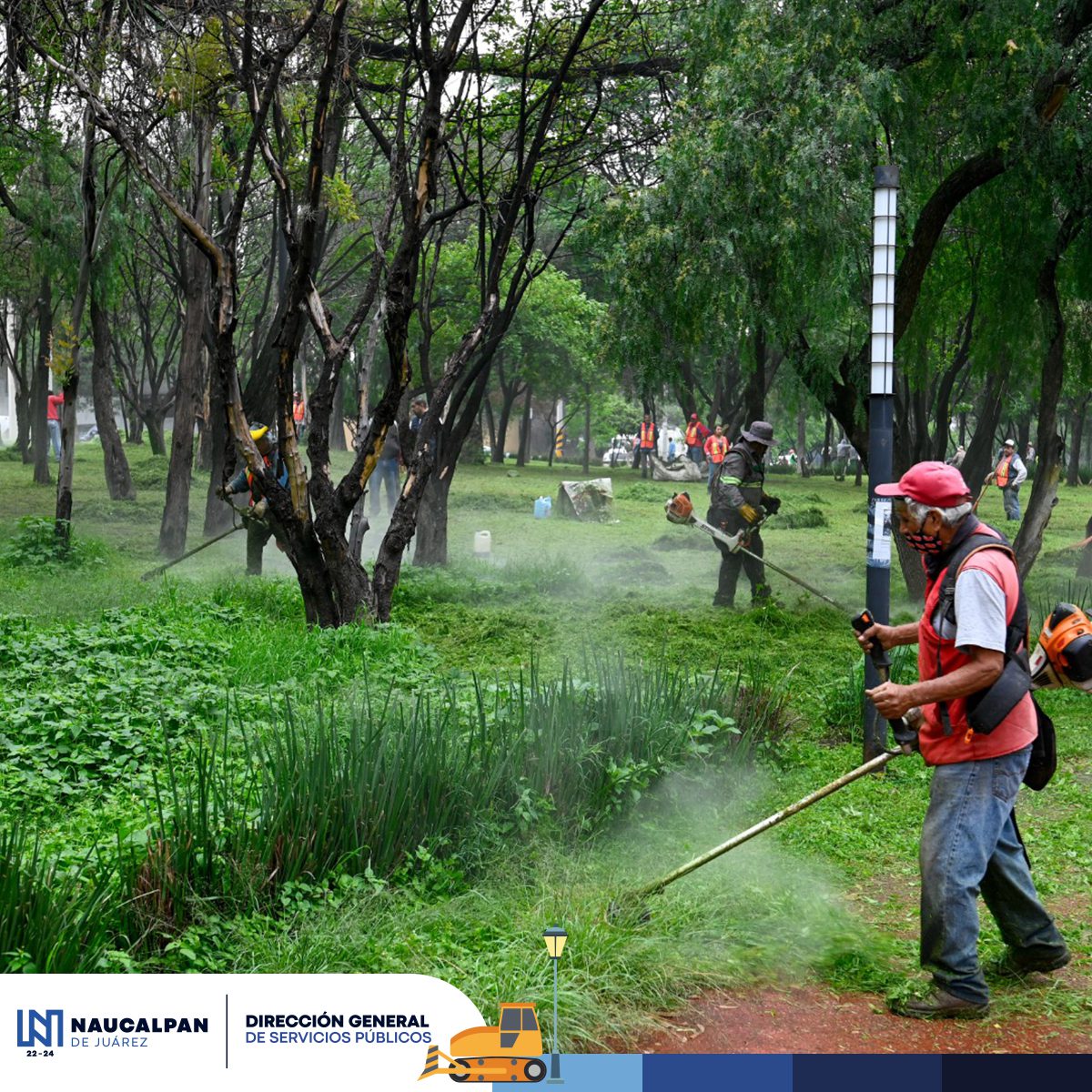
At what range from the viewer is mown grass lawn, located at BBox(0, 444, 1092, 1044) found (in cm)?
436

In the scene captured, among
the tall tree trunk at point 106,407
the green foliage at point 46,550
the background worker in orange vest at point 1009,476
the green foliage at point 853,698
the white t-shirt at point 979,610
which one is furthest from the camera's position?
the background worker in orange vest at point 1009,476

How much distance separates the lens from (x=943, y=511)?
435cm

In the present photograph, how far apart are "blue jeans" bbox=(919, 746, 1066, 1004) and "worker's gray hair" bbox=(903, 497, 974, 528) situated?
2.63 ft

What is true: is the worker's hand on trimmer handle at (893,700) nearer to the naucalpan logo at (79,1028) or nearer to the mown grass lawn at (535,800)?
the mown grass lawn at (535,800)

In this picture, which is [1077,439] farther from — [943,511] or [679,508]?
[943,511]

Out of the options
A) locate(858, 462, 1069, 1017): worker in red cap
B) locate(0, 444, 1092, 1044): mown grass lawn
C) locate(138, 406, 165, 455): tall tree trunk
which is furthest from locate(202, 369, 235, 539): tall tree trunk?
locate(138, 406, 165, 455): tall tree trunk

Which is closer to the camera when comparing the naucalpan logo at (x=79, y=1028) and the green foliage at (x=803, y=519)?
the naucalpan logo at (x=79, y=1028)

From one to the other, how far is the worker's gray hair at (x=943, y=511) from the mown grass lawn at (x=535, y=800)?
1589 millimetres

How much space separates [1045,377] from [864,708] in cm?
662

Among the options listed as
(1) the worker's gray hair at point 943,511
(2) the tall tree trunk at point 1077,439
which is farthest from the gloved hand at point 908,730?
(2) the tall tree trunk at point 1077,439

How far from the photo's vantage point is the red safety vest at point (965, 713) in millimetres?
4227

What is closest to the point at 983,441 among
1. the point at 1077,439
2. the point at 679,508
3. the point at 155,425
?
the point at 679,508

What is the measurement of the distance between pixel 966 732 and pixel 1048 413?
8824 mm

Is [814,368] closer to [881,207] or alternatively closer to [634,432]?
[881,207]
